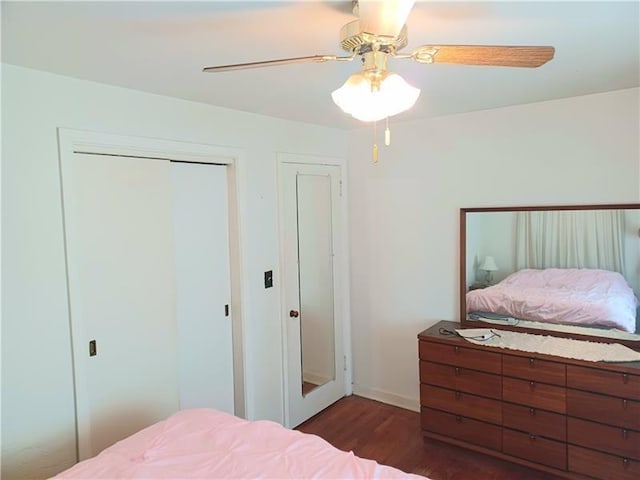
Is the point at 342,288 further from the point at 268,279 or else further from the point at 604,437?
the point at 604,437

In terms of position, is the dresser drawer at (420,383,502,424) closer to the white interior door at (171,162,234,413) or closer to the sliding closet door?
the white interior door at (171,162,234,413)

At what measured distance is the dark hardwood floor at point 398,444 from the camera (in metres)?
2.74

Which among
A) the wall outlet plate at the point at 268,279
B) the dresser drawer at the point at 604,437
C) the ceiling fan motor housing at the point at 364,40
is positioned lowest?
the dresser drawer at the point at 604,437

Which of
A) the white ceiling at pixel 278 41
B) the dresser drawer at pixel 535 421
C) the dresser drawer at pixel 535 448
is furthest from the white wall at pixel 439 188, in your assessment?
the dresser drawer at pixel 535 448

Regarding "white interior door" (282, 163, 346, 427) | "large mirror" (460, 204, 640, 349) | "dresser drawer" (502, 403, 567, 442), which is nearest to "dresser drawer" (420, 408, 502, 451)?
"dresser drawer" (502, 403, 567, 442)

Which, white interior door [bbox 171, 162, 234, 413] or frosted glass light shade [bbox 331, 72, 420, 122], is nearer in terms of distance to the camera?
frosted glass light shade [bbox 331, 72, 420, 122]

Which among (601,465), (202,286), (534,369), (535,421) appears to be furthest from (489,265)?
(202,286)

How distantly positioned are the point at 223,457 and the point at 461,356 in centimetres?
176

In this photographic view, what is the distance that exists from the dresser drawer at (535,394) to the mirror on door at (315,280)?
147 centimetres

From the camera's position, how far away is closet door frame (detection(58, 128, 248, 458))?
7.00 ft

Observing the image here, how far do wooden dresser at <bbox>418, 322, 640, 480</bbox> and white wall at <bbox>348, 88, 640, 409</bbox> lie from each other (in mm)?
532

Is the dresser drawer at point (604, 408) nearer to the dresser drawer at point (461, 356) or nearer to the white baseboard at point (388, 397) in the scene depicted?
the dresser drawer at point (461, 356)

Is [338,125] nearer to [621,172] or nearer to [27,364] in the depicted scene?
[621,172]

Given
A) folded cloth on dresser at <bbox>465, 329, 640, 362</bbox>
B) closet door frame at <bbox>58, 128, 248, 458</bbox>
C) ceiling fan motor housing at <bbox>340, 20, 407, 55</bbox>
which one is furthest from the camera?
folded cloth on dresser at <bbox>465, 329, 640, 362</bbox>
